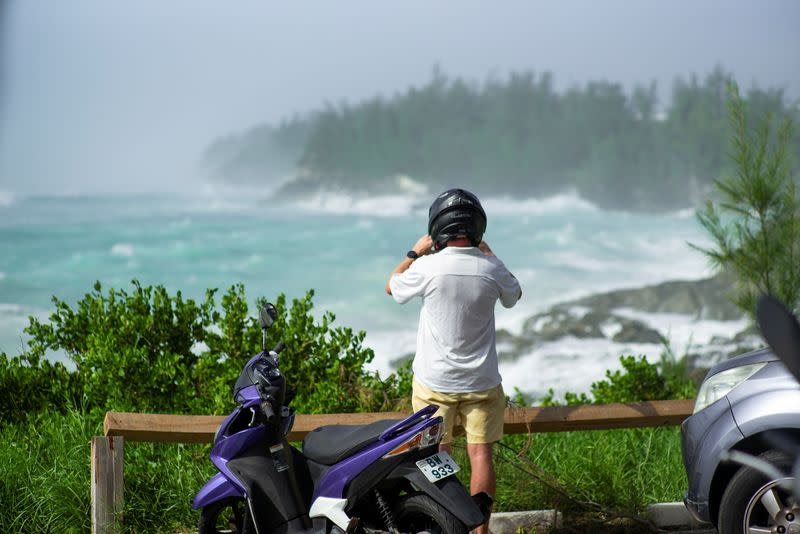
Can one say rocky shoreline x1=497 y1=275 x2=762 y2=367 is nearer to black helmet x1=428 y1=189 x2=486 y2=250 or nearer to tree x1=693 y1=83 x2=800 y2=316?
tree x1=693 y1=83 x2=800 y2=316

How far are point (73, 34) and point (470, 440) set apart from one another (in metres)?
32.2

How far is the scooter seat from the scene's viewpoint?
12.6 ft

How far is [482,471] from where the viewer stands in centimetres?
424

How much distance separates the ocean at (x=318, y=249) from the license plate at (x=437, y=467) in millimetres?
21349

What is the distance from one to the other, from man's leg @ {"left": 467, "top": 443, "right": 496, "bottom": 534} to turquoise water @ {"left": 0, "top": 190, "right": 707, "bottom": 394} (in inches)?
876

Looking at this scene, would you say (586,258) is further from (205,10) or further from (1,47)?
(1,47)

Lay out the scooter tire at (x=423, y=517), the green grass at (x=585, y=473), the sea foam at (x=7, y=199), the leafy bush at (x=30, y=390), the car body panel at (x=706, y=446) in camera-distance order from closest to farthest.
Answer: the scooter tire at (x=423, y=517) → the car body panel at (x=706, y=446) → the green grass at (x=585, y=473) → the leafy bush at (x=30, y=390) → the sea foam at (x=7, y=199)

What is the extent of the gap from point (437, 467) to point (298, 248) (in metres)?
31.7

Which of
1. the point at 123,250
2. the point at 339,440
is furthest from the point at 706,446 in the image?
the point at 123,250

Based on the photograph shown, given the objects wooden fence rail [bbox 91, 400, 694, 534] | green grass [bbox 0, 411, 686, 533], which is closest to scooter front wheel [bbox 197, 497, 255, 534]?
wooden fence rail [bbox 91, 400, 694, 534]

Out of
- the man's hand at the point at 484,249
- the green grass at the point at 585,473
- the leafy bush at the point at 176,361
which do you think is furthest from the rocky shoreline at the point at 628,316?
the man's hand at the point at 484,249

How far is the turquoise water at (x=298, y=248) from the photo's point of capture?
30062 mm

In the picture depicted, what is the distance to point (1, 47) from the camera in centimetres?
2894

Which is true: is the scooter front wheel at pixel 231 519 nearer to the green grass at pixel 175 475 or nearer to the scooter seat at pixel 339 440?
Result: the scooter seat at pixel 339 440
